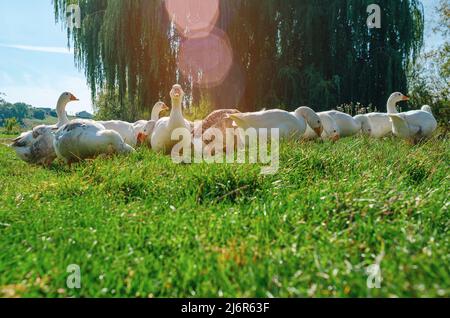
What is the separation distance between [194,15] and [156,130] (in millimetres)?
5783

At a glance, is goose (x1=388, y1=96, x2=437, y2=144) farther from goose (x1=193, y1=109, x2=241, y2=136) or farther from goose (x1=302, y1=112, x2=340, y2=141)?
goose (x1=193, y1=109, x2=241, y2=136)

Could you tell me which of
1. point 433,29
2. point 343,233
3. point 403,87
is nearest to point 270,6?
point 403,87

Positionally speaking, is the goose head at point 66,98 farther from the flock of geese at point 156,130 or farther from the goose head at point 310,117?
the goose head at point 310,117

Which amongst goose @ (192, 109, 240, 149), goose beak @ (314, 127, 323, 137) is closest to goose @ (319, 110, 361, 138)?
goose beak @ (314, 127, 323, 137)

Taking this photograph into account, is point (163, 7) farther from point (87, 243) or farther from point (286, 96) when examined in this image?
point (87, 243)

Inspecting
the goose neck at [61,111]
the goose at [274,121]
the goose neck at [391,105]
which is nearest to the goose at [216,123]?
Result: the goose at [274,121]

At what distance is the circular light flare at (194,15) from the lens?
1015 centimetres

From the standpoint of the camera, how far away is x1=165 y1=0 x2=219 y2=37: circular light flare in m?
10.1

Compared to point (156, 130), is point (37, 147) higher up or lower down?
lower down

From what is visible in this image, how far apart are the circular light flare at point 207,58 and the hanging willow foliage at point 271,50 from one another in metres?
A: 0.17

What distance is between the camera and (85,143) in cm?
432

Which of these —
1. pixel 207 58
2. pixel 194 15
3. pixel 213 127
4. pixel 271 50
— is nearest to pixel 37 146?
pixel 213 127

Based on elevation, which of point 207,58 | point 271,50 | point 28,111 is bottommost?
point 28,111

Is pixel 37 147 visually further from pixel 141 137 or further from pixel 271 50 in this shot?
pixel 271 50
